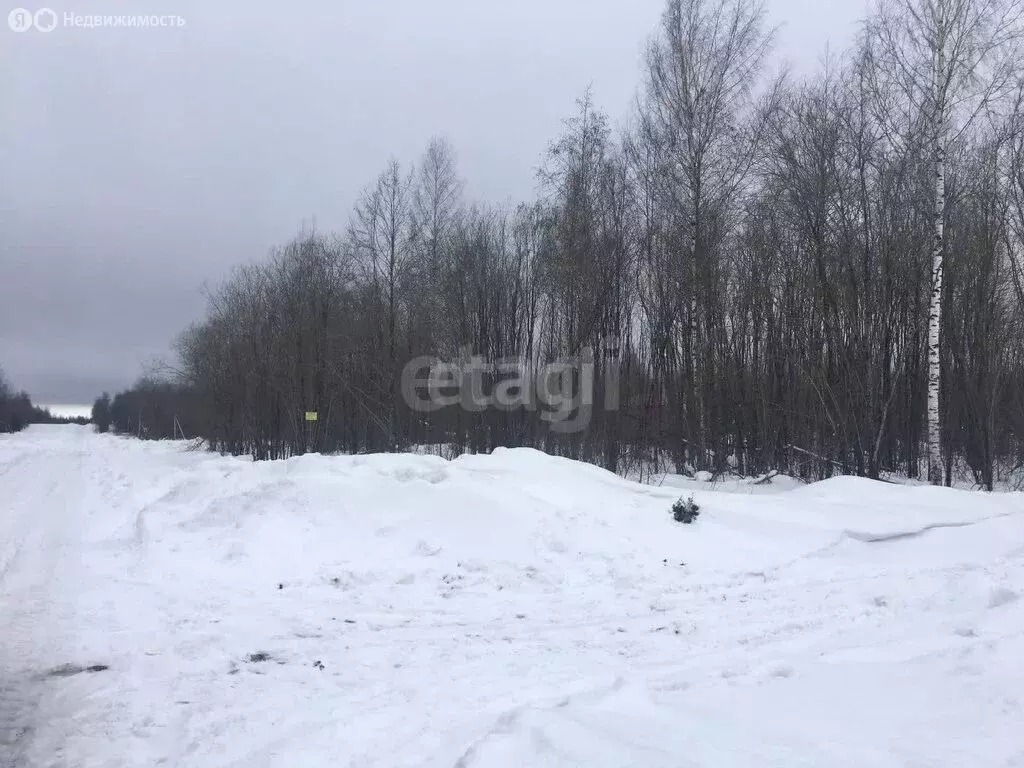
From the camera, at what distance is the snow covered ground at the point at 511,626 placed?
142 inches

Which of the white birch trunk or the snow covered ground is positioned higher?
the white birch trunk

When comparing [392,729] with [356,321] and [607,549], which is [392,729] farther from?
[356,321]

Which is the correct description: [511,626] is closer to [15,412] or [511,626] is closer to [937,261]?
[937,261]

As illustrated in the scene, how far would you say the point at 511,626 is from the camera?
6105 mm

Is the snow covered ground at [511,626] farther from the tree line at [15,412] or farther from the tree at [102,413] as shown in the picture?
the tree at [102,413]

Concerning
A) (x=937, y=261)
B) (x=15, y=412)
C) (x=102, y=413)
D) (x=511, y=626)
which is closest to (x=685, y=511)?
(x=511, y=626)

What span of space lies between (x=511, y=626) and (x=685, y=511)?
4.58 m

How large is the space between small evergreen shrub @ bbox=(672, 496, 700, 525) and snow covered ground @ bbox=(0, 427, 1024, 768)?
21 centimetres

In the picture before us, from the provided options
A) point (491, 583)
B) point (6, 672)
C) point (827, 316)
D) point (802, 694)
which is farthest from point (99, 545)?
point (827, 316)

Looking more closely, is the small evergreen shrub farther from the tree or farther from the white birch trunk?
the tree

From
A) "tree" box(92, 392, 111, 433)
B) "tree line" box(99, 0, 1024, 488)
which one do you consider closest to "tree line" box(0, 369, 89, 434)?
"tree" box(92, 392, 111, 433)

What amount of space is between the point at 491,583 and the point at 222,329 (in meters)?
36.1

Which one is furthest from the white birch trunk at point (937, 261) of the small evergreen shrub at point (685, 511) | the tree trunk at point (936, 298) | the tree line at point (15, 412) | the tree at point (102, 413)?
the tree at point (102, 413)

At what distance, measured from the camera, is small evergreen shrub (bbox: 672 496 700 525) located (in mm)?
9797
